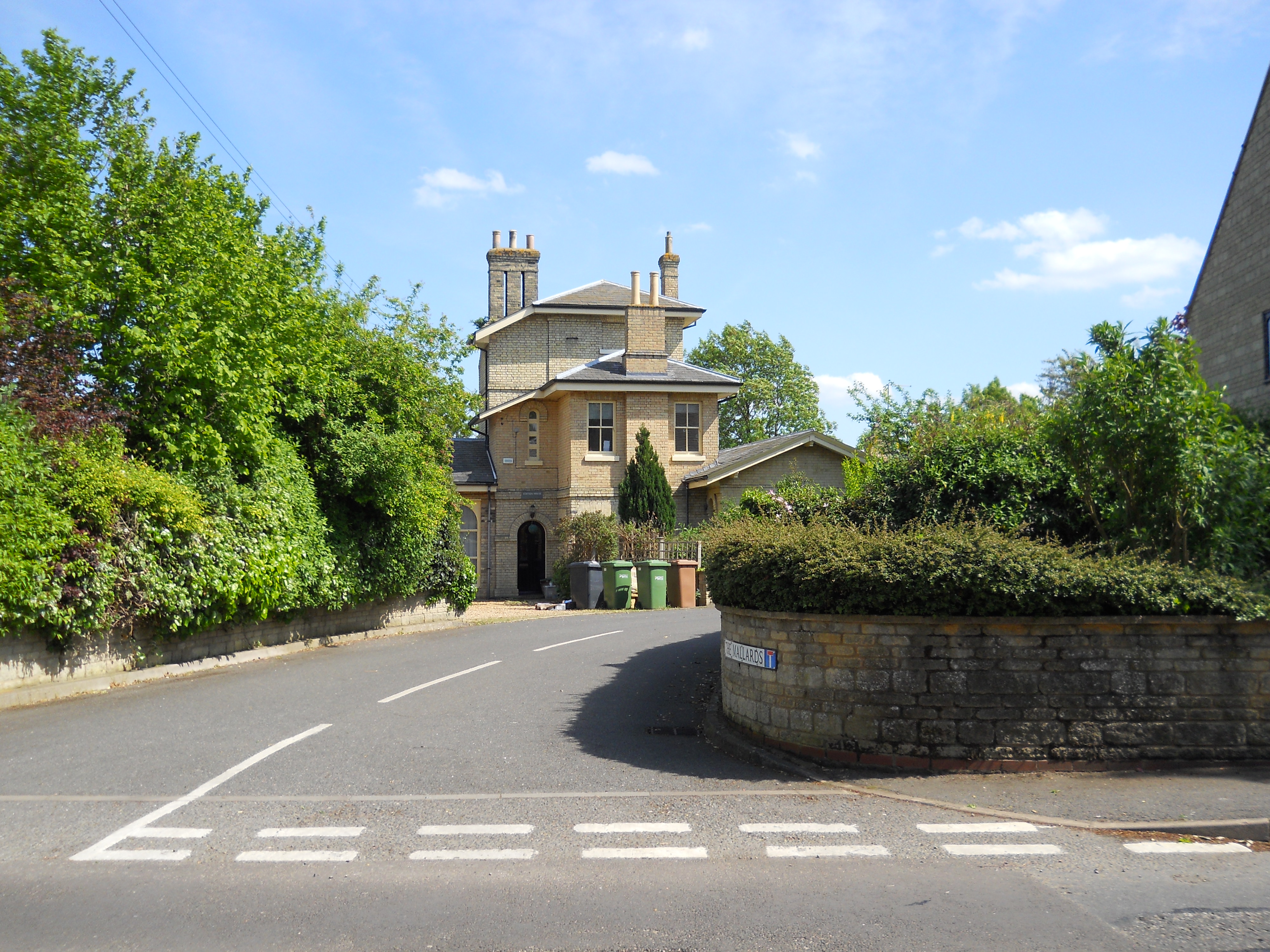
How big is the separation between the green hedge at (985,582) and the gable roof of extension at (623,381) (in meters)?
22.7

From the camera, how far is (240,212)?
1817cm

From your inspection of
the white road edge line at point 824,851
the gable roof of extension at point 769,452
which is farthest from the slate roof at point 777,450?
the white road edge line at point 824,851

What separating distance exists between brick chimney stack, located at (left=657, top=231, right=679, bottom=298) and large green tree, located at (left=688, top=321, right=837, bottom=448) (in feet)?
47.6

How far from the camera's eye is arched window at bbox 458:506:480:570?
32625mm

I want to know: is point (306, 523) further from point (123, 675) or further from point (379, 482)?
point (123, 675)

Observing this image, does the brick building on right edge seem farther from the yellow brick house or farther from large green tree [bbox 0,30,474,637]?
large green tree [bbox 0,30,474,637]

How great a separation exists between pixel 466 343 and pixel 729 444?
107ft

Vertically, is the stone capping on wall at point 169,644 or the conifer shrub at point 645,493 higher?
the conifer shrub at point 645,493

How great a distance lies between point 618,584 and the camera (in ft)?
86.1

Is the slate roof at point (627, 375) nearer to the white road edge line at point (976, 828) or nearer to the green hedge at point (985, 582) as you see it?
the green hedge at point (985, 582)

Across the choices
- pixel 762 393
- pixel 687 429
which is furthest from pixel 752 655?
pixel 762 393

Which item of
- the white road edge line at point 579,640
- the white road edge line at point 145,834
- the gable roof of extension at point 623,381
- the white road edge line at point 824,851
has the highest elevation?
the gable roof of extension at point 623,381

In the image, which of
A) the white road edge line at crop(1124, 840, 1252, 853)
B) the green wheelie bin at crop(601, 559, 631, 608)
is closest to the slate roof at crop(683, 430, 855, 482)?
the green wheelie bin at crop(601, 559, 631, 608)

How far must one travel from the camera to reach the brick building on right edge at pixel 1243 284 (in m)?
17.3
